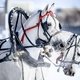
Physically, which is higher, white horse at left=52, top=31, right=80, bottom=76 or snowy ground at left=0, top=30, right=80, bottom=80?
white horse at left=52, top=31, right=80, bottom=76

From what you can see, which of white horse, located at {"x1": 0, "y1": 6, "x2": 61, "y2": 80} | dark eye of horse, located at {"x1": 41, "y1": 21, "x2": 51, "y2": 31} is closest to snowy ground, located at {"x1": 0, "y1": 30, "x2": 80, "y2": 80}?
white horse, located at {"x1": 0, "y1": 6, "x2": 61, "y2": 80}

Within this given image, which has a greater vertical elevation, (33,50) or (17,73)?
(33,50)

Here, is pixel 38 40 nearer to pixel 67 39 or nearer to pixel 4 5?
pixel 67 39

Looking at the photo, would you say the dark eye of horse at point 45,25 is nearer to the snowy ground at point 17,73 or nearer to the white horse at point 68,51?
the white horse at point 68,51

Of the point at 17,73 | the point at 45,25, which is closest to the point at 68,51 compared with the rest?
the point at 45,25

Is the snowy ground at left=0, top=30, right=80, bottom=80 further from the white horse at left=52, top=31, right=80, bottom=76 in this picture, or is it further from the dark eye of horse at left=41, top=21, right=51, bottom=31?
the dark eye of horse at left=41, top=21, right=51, bottom=31

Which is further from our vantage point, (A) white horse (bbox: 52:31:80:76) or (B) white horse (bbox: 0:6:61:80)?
(A) white horse (bbox: 52:31:80:76)

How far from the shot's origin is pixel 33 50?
17.7ft

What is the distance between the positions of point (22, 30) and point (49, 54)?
42 cm

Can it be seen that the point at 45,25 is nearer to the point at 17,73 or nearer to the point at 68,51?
the point at 68,51

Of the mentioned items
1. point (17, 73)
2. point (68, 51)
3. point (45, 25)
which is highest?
point (45, 25)

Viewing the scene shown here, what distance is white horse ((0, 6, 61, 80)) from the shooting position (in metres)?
5.34

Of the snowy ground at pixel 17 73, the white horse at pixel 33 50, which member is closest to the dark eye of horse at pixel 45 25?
the white horse at pixel 33 50

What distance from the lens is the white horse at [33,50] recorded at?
17.5 ft
